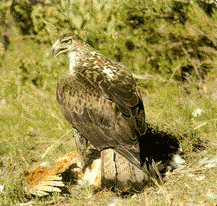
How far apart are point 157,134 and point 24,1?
15.4ft

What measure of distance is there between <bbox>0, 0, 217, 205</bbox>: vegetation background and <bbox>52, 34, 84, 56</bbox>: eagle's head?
4.60 feet

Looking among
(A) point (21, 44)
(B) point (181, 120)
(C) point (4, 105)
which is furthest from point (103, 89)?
(A) point (21, 44)

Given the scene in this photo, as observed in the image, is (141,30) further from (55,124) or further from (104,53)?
(55,124)

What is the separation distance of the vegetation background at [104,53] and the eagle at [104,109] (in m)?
1.25

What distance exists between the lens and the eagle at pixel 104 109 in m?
3.50

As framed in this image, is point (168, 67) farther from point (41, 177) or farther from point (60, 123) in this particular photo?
point (41, 177)

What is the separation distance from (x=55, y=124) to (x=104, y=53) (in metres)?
2.25

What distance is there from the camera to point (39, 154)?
525cm

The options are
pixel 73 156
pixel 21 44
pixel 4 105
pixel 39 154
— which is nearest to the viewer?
pixel 73 156

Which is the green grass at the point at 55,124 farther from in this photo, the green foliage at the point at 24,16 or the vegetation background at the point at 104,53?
the green foliage at the point at 24,16

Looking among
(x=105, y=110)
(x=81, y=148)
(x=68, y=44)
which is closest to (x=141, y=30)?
(x=68, y=44)

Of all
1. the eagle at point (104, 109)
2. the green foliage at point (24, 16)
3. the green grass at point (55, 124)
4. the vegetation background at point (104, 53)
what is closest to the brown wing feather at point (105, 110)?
the eagle at point (104, 109)

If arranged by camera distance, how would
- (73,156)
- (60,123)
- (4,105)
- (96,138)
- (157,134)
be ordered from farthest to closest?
(4,105)
(60,123)
(157,134)
(73,156)
(96,138)

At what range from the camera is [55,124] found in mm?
5645
